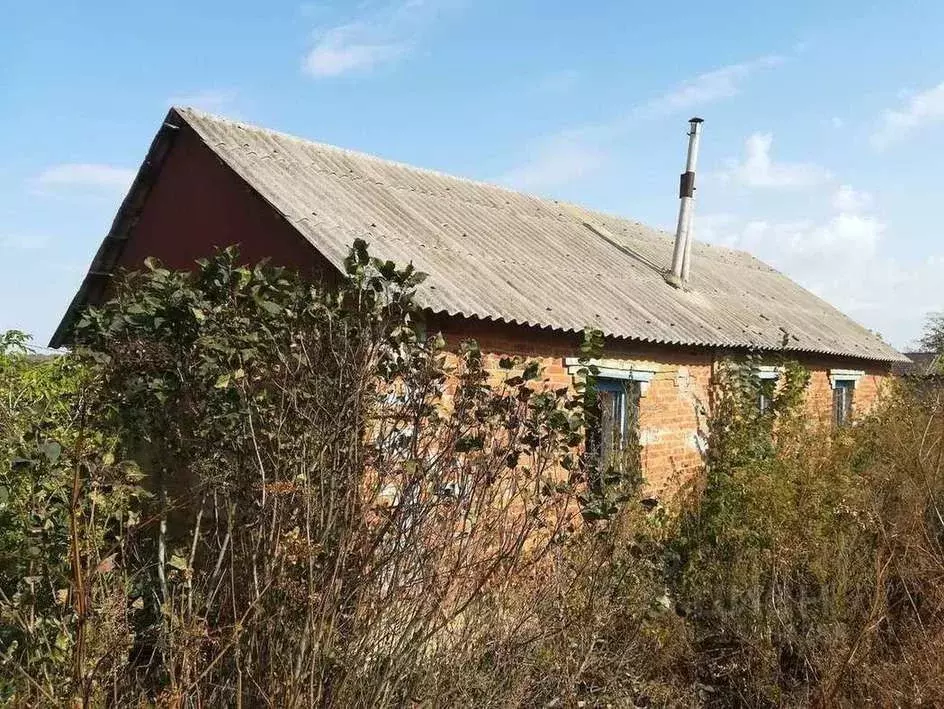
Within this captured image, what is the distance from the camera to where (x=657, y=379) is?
8805 mm

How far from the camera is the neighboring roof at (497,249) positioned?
7.30 meters

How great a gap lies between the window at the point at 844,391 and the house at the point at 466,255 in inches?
44.9

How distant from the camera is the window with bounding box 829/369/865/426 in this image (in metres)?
13.4

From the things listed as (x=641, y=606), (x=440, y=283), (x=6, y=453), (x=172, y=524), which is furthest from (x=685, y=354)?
(x=6, y=453)

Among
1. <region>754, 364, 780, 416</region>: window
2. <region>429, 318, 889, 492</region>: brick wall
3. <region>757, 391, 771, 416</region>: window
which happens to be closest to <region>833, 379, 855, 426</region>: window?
<region>757, 391, 771, 416</region>: window

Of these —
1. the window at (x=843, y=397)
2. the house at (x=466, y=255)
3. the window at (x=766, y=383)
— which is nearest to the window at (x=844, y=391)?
the window at (x=843, y=397)

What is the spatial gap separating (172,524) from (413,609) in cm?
401

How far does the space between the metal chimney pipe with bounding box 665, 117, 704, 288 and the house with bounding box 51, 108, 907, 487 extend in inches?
18.7

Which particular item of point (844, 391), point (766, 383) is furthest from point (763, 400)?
point (844, 391)

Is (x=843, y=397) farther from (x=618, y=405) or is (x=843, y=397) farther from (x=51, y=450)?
(x=51, y=450)

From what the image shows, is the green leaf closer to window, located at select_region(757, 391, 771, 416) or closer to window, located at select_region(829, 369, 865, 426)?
window, located at select_region(757, 391, 771, 416)

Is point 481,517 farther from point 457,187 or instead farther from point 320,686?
point 457,187

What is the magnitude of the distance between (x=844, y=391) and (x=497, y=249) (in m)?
8.24

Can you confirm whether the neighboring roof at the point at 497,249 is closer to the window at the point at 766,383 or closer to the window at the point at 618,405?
the window at the point at 766,383
